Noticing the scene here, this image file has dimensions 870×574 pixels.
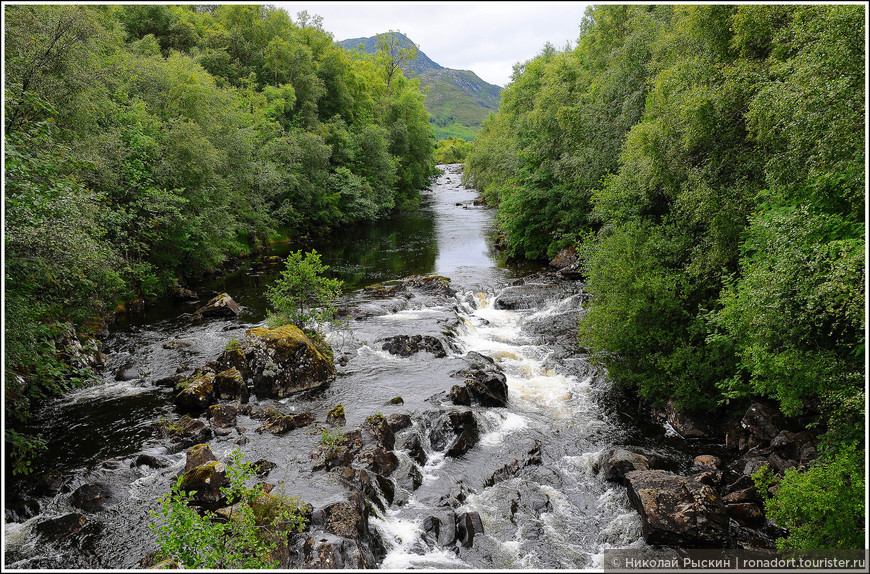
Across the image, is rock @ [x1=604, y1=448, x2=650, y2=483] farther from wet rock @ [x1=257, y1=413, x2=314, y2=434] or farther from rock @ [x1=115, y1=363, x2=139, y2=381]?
rock @ [x1=115, y1=363, x2=139, y2=381]

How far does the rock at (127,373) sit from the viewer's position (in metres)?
17.9

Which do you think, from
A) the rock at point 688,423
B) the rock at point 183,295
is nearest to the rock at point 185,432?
the rock at point 688,423

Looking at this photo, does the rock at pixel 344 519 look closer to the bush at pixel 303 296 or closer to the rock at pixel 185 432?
the rock at pixel 185 432

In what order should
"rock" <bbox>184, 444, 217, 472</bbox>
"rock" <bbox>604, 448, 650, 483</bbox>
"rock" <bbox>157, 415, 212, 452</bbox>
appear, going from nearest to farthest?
"rock" <bbox>184, 444, 217, 472</bbox> < "rock" <bbox>604, 448, 650, 483</bbox> < "rock" <bbox>157, 415, 212, 452</bbox>

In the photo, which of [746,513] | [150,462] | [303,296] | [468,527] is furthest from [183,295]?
[746,513]

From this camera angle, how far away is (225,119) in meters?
34.8

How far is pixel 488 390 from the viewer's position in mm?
16938

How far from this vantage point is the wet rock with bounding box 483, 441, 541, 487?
42.6 feet

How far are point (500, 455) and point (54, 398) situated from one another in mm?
14691

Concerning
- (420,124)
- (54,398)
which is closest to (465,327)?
(54,398)

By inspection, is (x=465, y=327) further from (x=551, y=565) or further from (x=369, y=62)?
(x=369, y=62)

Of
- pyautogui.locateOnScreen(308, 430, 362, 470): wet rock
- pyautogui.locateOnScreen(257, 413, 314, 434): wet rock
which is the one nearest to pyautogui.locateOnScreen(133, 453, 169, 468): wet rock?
pyautogui.locateOnScreen(257, 413, 314, 434): wet rock

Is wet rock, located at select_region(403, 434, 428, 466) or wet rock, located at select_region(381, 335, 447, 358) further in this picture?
wet rock, located at select_region(381, 335, 447, 358)

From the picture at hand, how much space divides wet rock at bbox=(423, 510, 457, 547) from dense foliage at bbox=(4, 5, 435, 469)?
8597mm
